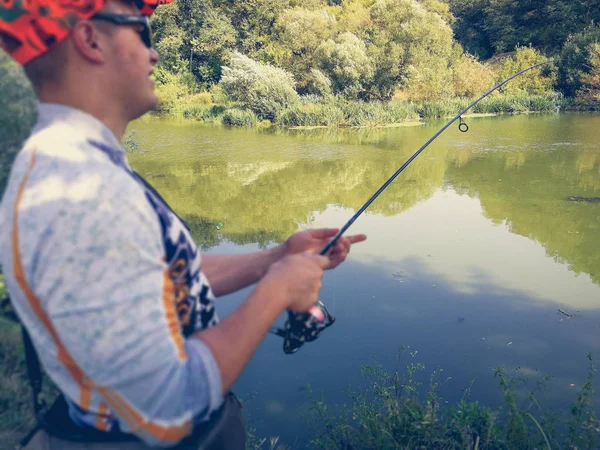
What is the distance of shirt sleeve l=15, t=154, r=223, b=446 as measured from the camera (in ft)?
2.04

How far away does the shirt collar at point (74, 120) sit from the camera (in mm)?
727

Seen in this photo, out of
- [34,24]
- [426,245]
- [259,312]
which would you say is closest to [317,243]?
[259,312]

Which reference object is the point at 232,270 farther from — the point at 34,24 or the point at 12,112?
the point at 12,112

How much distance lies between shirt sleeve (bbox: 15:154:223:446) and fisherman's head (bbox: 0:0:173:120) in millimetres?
175

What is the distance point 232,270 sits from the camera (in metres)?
1.24

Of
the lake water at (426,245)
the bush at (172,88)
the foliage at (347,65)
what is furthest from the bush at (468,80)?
the bush at (172,88)

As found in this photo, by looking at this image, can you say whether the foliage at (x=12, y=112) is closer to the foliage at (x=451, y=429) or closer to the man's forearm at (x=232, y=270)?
the man's forearm at (x=232, y=270)

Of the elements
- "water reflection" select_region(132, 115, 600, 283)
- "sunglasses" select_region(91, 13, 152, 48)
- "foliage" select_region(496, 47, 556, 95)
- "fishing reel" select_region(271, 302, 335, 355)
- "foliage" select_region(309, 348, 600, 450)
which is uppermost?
"sunglasses" select_region(91, 13, 152, 48)

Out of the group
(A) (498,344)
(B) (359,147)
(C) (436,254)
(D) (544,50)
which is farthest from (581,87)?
(A) (498,344)

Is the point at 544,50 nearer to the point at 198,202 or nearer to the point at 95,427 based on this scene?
the point at 198,202

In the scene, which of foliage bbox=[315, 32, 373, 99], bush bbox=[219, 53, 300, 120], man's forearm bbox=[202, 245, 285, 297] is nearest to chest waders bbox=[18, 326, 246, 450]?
man's forearm bbox=[202, 245, 285, 297]

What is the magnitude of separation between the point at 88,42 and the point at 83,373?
0.49 m

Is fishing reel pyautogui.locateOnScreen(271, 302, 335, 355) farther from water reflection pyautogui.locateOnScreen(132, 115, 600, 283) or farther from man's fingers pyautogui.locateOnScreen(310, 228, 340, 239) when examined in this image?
water reflection pyautogui.locateOnScreen(132, 115, 600, 283)

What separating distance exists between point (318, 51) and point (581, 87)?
29.9ft
